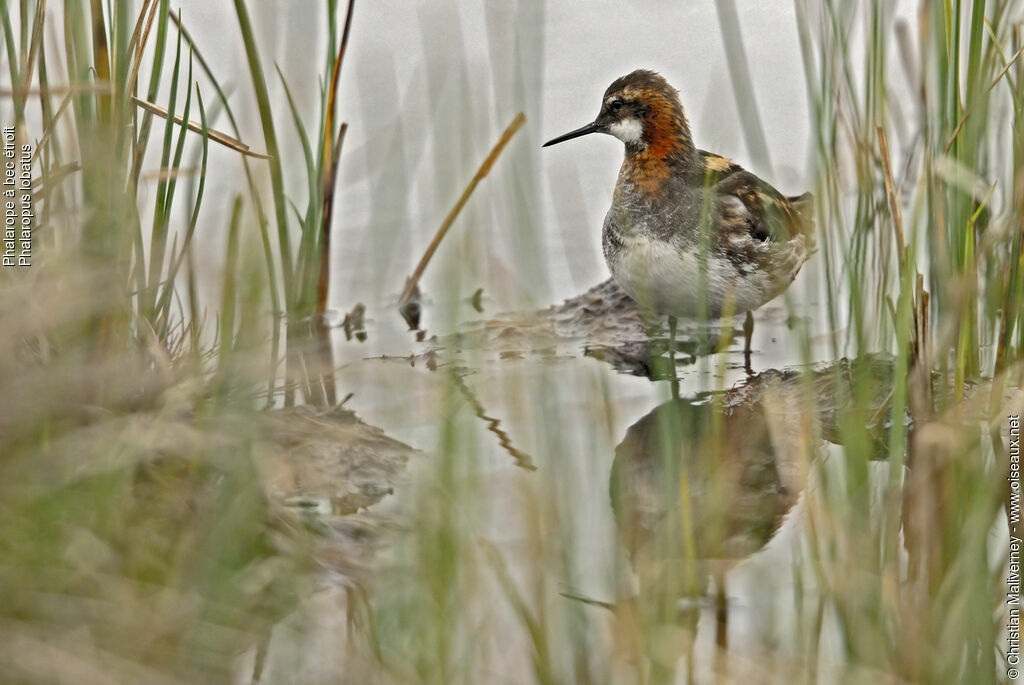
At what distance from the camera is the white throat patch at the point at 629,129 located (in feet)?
21.5

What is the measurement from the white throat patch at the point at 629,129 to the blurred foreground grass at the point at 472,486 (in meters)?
2.20

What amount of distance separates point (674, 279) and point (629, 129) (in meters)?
1.07

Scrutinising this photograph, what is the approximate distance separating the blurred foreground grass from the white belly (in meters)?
1.47

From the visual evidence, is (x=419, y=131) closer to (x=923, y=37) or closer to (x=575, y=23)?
(x=923, y=37)

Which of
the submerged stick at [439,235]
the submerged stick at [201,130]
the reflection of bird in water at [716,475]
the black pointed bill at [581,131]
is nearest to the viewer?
the reflection of bird in water at [716,475]

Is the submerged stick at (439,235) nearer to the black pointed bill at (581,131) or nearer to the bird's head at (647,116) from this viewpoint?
the black pointed bill at (581,131)

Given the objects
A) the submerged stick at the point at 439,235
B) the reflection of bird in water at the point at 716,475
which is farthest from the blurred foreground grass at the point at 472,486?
the submerged stick at the point at 439,235

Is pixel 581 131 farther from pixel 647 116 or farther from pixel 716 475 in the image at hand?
pixel 716 475

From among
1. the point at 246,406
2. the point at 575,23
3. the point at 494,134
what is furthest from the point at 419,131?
the point at 575,23

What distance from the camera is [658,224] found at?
6070 mm

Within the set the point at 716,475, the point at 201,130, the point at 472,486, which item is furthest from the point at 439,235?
the point at 472,486

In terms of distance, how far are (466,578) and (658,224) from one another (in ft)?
10.8

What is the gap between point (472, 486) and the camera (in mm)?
3078

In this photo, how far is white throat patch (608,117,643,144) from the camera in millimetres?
6562
